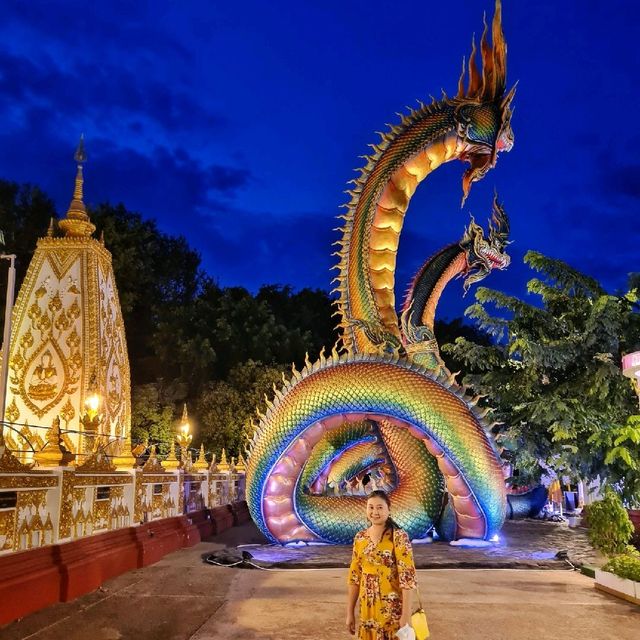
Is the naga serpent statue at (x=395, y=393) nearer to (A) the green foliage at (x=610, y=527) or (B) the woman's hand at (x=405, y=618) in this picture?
(A) the green foliage at (x=610, y=527)

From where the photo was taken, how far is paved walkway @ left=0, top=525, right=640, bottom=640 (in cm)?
422

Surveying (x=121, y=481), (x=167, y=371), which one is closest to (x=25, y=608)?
(x=121, y=481)

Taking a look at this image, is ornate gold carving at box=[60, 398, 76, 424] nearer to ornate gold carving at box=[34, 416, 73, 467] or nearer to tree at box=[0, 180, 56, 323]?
ornate gold carving at box=[34, 416, 73, 467]

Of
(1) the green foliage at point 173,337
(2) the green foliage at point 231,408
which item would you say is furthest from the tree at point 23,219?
(2) the green foliage at point 231,408

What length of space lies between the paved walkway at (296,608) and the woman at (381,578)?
5.02 feet

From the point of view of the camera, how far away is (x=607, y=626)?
14.7 ft

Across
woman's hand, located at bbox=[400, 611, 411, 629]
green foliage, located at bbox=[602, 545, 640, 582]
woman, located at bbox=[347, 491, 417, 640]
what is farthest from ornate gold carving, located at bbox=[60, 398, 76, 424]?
woman's hand, located at bbox=[400, 611, 411, 629]

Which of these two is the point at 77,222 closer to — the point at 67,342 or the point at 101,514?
the point at 67,342

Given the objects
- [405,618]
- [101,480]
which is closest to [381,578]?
[405,618]

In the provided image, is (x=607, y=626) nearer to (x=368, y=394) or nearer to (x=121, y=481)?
(x=368, y=394)

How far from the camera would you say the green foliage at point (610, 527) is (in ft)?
20.5

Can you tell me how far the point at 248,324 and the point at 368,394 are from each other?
14560mm

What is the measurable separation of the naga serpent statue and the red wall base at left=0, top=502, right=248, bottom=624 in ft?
5.02

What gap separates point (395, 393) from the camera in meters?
7.98
